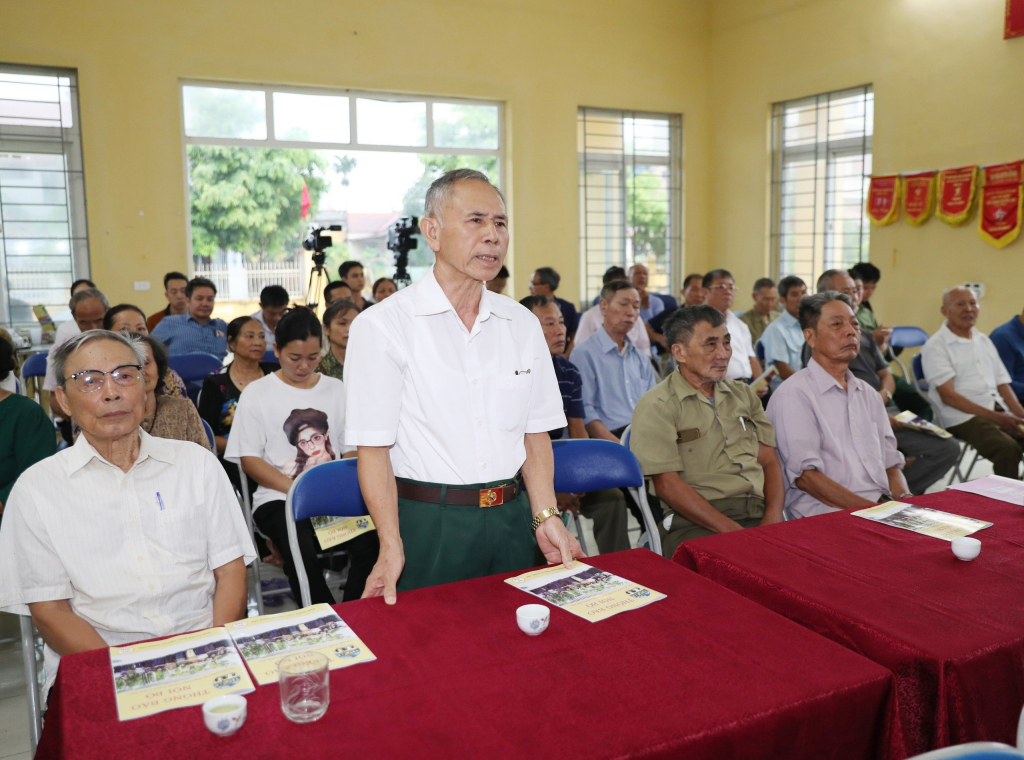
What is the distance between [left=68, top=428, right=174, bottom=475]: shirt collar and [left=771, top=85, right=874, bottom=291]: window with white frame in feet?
25.0

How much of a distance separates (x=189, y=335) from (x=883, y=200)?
246 inches

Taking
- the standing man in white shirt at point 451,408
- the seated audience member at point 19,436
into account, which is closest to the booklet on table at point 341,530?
the standing man in white shirt at point 451,408

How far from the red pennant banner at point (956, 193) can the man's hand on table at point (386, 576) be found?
6.78m

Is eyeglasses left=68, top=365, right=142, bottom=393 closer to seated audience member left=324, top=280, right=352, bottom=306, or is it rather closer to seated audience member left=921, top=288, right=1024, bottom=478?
seated audience member left=324, top=280, right=352, bottom=306

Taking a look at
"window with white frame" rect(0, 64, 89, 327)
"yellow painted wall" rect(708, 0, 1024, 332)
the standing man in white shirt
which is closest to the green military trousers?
the standing man in white shirt

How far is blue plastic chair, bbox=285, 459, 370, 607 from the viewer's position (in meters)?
2.27

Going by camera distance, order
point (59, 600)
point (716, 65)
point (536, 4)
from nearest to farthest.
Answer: point (59, 600) → point (536, 4) → point (716, 65)

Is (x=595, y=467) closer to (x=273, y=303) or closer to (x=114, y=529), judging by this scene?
(x=114, y=529)

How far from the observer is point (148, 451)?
1.82m

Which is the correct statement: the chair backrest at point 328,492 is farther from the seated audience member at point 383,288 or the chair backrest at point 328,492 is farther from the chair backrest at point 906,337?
the chair backrest at point 906,337

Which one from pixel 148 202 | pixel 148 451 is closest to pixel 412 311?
pixel 148 451

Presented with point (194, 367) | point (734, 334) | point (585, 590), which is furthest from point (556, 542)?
point (734, 334)

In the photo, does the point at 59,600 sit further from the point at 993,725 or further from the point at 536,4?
the point at 536,4

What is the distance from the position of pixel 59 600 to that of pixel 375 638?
0.81 meters
